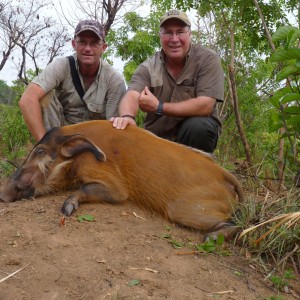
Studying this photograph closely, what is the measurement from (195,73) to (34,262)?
10.3ft

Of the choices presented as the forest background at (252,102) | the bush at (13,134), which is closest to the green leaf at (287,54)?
the forest background at (252,102)

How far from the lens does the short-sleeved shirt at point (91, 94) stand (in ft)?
20.1

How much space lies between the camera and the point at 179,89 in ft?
18.8

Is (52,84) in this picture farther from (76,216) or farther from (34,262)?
(34,262)

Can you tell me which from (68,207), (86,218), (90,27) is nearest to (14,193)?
(68,207)

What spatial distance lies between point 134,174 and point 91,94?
A: 2002mm

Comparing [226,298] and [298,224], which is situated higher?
[298,224]

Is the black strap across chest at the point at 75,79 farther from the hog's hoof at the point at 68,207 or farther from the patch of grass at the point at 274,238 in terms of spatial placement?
the patch of grass at the point at 274,238

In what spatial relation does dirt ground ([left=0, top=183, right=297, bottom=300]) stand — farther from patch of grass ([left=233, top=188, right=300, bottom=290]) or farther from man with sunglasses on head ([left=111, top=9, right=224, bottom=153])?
man with sunglasses on head ([left=111, top=9, right=224, bottom=153])

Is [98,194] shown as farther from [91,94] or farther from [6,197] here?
[91,94]

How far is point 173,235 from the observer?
4.02 meters

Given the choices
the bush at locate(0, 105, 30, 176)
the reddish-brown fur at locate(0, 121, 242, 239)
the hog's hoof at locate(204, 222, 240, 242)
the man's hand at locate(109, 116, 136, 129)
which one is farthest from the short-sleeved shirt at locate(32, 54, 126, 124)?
the hog's hoof at locate(204, 222, 240, 242)

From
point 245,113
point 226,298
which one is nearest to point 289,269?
point 226,298

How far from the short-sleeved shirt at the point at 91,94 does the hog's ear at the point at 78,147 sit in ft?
5.19
